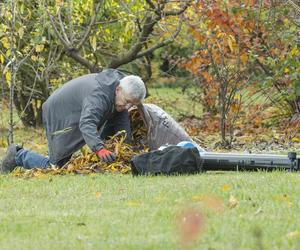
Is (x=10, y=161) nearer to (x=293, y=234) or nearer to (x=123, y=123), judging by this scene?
(x=123, y=123)

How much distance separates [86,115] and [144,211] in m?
3.15

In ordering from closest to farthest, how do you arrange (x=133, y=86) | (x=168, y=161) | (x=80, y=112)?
(x=168, y=161) < (x=133, y=86) < (x=80, y=112)

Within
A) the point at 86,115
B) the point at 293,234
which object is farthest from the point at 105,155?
the point at 293,234

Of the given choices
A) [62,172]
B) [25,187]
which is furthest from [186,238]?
[62,172]

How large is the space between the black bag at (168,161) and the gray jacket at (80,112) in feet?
2.09

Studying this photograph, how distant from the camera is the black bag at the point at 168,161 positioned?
7.89 meters

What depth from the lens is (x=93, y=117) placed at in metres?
8.55

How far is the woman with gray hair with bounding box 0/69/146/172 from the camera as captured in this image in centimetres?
856

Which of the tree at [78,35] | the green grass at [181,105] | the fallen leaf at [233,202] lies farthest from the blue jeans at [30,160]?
the green grass at [181,105]

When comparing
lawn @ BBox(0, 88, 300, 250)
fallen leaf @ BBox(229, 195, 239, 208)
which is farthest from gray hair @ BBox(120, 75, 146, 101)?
fallen leaf @ BBox(229, 195, 239, 208)

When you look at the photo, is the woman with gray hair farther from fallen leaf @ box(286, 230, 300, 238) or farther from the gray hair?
fallen leaf @ box(286, 230, 300, 238)

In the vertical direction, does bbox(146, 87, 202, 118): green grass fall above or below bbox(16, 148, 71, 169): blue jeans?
below

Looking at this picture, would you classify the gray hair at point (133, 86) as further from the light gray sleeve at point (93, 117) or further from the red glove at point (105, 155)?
the red glove at point (105, 155)

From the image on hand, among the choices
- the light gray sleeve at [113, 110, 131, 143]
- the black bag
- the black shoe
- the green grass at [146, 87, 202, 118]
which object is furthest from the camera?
the green grass at [146, 87, 202, 118]
